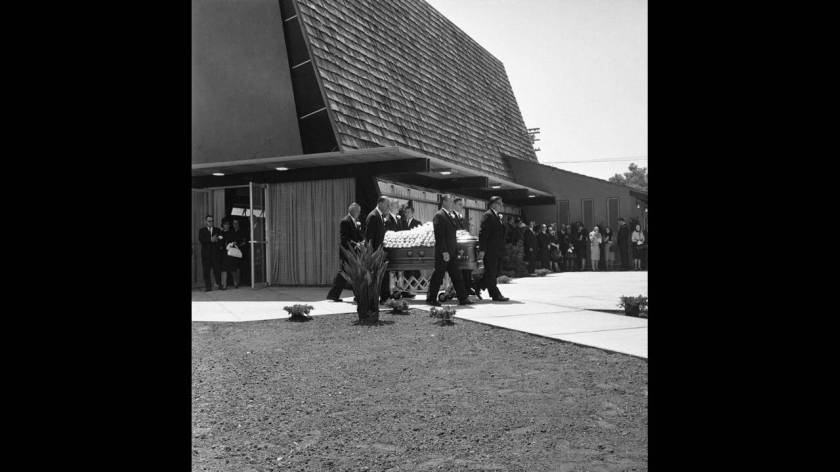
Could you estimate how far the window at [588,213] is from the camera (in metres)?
26.4

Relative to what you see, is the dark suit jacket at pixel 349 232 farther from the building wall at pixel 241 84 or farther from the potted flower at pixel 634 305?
the potted flower at pixel 634 305

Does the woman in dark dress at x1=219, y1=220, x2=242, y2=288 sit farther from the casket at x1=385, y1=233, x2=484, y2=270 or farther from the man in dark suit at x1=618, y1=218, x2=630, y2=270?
the man in dark suit at x1=618, y1=218, x2=630, y2=270

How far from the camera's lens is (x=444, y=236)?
1044cm

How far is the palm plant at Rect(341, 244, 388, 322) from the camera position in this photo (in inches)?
328

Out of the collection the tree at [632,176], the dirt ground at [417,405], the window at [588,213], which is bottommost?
the dirt ground at [417,405]

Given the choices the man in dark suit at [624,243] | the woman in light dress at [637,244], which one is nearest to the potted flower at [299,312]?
the man in dark suit at [624,243]

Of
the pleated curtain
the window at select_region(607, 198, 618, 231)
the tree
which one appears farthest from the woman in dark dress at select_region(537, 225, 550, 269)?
the tree

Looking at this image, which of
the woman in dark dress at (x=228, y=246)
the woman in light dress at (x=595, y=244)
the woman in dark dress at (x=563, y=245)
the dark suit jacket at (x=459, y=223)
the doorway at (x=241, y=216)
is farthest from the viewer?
the woman in light dress at (x=595, y=244)

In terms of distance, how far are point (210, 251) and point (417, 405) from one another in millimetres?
11845

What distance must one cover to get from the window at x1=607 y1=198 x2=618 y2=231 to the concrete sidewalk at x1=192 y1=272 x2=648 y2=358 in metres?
11.8

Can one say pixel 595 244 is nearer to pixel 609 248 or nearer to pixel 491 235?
pixel 609 248

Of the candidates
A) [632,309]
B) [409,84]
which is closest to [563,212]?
[409,84]

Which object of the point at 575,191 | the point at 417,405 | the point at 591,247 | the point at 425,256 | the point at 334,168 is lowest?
the point at 417,405
